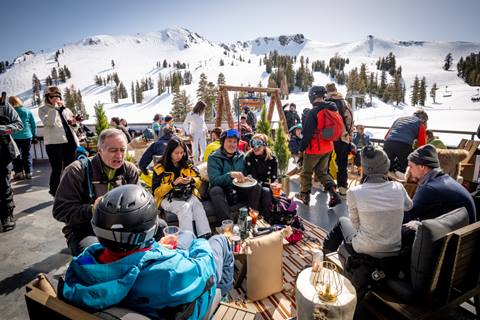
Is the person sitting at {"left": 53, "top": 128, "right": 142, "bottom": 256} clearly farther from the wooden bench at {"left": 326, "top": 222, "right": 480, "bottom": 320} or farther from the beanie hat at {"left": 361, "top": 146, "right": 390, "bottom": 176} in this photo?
the wooden bench at {"left": 326, "top": 222, "right": 480, "bottom": 320}

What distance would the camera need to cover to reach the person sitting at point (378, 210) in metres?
1.99

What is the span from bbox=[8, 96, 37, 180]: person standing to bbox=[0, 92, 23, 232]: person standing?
88.4 inches

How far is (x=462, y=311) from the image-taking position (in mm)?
2307

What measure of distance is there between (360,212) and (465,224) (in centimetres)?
74

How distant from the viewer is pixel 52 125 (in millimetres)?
4633

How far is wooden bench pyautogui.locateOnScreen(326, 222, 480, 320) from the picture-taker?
5.68 ft

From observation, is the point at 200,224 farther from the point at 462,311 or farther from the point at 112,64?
the point at 112,64

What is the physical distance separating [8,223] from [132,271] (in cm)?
404

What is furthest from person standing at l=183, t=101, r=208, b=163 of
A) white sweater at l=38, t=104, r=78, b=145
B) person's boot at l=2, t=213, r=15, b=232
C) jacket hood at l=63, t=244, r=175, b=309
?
jacket hood at l=63, t=244, r=175, b=309

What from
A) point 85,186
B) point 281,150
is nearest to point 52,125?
point 85,186

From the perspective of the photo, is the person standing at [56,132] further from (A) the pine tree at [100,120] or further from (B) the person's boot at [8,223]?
(A) the pine tree at [100,120]

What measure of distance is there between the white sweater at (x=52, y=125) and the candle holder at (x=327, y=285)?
16.0 ft

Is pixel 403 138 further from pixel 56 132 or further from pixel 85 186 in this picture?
pixel 56 132

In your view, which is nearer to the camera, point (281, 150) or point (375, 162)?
point (375, 162)
